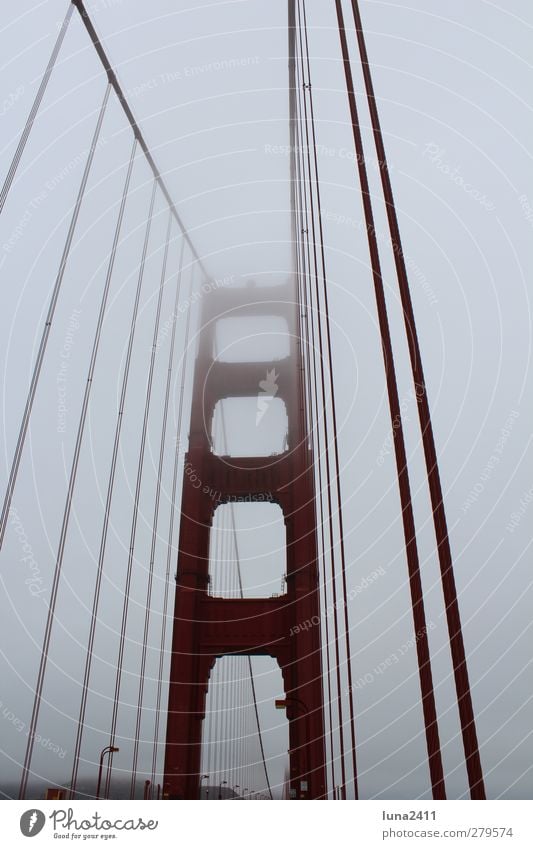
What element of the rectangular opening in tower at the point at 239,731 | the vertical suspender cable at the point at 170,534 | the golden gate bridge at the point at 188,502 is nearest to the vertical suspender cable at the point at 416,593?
the golden gate bridge at the point at 188,502

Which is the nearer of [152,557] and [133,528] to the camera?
[133,528]

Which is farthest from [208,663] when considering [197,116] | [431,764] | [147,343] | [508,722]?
[197,116]

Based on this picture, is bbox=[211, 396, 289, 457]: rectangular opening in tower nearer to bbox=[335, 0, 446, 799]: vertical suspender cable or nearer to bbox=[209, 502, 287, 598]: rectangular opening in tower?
bbox=[209, 502, 287, 598]: rectangular opening in tower

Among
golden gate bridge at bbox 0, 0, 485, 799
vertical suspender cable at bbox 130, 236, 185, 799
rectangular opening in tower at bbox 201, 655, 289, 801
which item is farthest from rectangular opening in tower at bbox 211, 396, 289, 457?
rectangular opening in tower at bbox 201, 655, 289, 801

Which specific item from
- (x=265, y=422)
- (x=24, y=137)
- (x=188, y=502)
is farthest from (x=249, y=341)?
(x=24, y=137)

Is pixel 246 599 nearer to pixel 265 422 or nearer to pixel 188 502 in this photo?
pixel 188 502

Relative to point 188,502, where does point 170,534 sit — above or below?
above
